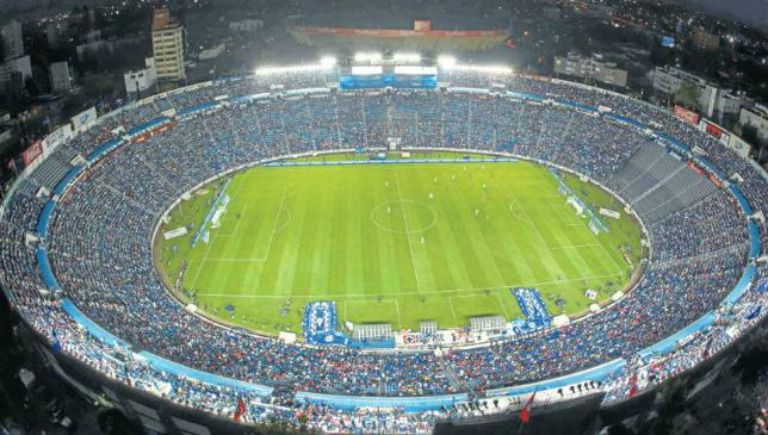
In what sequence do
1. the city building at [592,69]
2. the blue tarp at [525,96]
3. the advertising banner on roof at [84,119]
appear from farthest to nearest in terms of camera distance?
the city building at [592,69] → the blue tarp at [525,96] → the advertising banner on roof at [84,119]

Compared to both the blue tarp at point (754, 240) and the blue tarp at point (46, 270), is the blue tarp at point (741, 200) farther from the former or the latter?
the blue tarp at point (46, 270)

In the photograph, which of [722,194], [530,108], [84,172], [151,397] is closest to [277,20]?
[530,108]

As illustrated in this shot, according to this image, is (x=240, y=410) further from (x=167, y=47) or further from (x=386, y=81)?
(x=167, y=47)

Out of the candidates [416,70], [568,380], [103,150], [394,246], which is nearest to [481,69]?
[416,70]

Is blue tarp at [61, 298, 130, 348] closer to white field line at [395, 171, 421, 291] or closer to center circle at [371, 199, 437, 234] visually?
white field line at [395, 171, 421, 291]

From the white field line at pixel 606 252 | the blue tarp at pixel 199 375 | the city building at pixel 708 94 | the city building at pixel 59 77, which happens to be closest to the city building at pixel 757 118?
the city building at pixel 708 94
